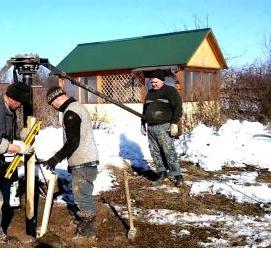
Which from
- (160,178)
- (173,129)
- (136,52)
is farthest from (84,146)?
(136,52)

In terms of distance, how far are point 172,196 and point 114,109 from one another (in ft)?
46.5

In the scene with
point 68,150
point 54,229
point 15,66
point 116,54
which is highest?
point 116,54

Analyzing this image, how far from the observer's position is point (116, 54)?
23.0 meters

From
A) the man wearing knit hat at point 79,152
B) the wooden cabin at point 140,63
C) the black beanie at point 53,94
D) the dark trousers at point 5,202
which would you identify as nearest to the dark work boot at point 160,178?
the dark trousers at point 5,202

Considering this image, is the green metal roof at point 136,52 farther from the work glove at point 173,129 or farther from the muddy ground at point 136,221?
the muddy ground at point 136,221

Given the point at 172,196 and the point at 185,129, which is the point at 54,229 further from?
the point at 185,129

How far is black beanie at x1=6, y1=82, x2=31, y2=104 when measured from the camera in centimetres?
498

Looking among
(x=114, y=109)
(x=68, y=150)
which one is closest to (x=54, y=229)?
(x=68, y=150)

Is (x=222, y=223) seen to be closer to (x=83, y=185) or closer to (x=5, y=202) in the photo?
(x=83, y=185)

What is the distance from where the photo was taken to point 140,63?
21.2 meters

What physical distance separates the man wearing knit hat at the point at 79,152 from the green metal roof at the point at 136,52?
15.3 meters

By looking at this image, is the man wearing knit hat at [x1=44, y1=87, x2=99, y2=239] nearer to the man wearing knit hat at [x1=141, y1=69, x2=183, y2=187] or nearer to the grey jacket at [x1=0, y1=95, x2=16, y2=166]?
the grey jacket at [x1=0, y1=95, x2=16, y2=166]

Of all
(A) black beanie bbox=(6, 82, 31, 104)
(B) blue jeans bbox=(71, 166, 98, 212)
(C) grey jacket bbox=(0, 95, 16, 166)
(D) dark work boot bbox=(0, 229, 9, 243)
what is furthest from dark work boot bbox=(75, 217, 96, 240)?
(A) black beanie bbox=(6, 82, 31, 104)

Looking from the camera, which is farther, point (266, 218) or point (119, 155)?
point (119, 155)
